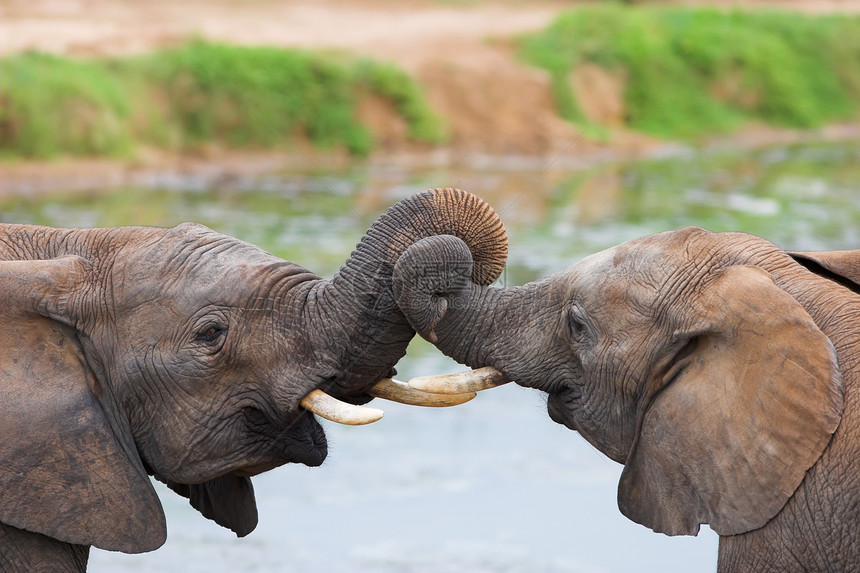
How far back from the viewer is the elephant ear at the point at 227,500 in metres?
5.38

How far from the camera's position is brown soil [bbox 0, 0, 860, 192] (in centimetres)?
2273

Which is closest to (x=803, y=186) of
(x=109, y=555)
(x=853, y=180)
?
(x=853, y=180)

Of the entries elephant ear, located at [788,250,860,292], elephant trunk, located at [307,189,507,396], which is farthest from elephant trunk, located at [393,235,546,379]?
elephant ear, located at [788,250,860,292]

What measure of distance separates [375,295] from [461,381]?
0.48 meters

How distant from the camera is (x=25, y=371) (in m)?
4.61

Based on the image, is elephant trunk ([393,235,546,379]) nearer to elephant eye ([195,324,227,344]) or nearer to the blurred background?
elephant eye ([195,324,227,344])

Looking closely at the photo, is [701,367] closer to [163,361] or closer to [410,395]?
[410,395]

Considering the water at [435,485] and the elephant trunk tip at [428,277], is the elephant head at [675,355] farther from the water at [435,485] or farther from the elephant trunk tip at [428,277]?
the water at [435,485]

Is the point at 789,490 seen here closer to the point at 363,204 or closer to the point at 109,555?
the point at 109,555

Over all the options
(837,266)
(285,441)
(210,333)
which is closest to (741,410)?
(837,266)

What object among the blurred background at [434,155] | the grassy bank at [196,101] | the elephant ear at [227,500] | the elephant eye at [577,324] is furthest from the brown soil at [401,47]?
the elephant eye at [577,324]

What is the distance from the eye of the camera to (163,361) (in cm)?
483

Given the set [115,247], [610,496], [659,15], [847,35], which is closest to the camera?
[115,247]

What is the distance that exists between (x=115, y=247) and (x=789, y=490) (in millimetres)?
2450
